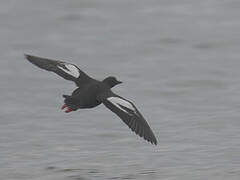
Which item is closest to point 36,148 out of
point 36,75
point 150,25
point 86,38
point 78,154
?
point 78,154

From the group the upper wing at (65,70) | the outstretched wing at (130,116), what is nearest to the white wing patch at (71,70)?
the upper wing at (65,70)

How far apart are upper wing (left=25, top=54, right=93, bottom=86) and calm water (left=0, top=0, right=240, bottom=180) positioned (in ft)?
3.84

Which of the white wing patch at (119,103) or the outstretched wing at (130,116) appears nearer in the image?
the outstretched wing at (130,116)

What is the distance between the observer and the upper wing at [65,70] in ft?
38.4

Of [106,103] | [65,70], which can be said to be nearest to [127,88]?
[65,70]

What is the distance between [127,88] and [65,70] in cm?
568

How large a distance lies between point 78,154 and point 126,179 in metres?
2.02

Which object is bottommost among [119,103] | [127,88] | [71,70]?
[119,103]

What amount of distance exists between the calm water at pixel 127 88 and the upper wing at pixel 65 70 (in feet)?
3.84

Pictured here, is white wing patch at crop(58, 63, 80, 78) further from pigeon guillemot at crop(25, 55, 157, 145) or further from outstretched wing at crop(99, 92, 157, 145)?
outstretched wing at crop(99, 92, 157, 145)

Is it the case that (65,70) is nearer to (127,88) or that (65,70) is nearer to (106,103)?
(106,103)

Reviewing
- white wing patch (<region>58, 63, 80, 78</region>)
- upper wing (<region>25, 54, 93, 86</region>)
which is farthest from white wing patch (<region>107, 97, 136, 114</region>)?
white wing patch (<region>58, 63, 80, 78</region>)

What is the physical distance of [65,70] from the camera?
38.9 feet

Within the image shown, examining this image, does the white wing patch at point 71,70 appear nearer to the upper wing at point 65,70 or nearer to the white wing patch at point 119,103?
the upper wing at point 65,70
